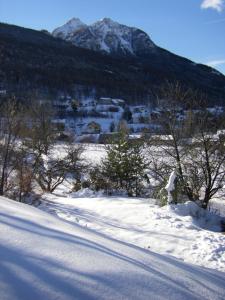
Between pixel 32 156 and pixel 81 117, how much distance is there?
297 ft

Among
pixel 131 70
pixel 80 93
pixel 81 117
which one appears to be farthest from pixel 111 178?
pixel 131 70

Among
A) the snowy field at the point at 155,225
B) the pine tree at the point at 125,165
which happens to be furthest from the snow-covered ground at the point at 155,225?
the pine tree at the point at 125,165

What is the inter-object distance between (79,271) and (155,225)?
835cm

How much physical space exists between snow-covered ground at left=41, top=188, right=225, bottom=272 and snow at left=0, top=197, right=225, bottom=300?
14.4 feet

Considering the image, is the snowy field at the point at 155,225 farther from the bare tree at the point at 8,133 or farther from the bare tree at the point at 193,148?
the bare tree at the point at 193,148

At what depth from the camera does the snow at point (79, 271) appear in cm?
354

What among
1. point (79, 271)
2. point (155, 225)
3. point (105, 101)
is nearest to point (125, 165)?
point (155, 225)

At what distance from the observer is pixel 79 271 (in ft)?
12.9

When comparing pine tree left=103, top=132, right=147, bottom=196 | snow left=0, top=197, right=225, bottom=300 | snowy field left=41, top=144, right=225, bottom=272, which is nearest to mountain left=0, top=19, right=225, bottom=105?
pine tree left=103, top=132, right=147, bottom=196

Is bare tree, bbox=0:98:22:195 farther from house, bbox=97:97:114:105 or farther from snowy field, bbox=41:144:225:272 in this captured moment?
house, bbox=97:97:114:105

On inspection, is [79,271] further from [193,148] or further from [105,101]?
[105,101]

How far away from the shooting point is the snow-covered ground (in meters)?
9.86

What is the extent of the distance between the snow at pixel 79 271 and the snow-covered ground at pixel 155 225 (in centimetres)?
440

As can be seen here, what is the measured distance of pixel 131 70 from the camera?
197m
